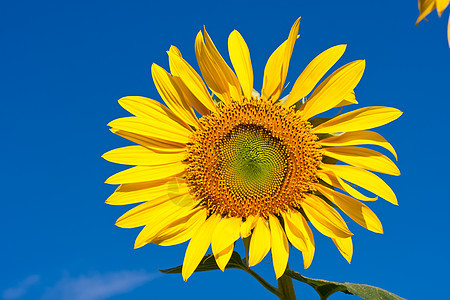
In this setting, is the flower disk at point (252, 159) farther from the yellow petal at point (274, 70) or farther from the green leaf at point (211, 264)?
the green leaf at point (211, 264)

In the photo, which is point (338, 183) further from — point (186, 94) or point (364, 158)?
point (186, 94)

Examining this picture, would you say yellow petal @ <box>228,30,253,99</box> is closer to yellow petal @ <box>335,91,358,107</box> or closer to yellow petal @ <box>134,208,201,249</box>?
yellow petal @ <box>335,91,358,107</box>

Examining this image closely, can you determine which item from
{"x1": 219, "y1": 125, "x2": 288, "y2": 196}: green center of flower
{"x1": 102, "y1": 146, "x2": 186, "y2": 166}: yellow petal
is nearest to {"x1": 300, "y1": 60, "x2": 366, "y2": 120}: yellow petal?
{"x1": 219, "y1": 125, "x2": 288, "y2": 196}: green center of flower

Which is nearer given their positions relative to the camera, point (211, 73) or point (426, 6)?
point (426, 6)

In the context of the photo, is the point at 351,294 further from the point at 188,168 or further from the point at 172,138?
the point at 172,138

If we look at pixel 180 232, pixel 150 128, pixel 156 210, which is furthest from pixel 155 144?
pixel 180 232

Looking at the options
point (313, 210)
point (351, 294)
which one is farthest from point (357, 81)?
point (351, 294)

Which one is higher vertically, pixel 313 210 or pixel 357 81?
pixel 357 81
